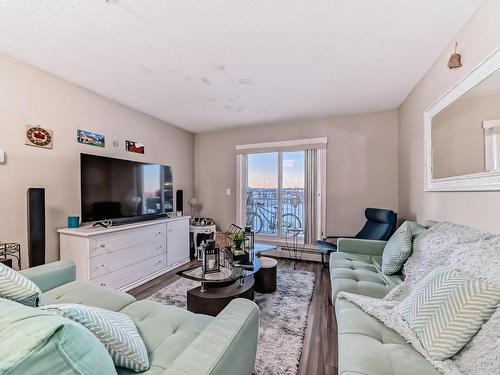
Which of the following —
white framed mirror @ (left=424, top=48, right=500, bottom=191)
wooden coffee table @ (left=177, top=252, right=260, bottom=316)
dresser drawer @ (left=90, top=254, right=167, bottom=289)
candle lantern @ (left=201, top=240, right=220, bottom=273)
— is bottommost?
dresser drawer @ (left=90, top=254, right=167, bottom=289)

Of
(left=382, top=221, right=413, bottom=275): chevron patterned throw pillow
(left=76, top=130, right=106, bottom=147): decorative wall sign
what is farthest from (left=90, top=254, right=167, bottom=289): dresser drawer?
(left=382, top=221, right=413, bottom=275): chevron patterned throw pillow

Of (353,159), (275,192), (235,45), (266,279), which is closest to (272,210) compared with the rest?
(275,192)

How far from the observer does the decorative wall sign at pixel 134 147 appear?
3386mm

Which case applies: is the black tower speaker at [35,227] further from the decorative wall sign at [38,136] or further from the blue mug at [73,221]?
the decorative wall sign at [38,136]

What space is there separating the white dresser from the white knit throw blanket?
7.91 ft

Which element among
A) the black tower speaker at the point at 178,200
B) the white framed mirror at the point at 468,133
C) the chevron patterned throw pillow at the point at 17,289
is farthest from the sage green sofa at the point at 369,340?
the black tower speaker at the point at 178,200

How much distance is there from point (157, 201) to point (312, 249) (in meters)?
2.66

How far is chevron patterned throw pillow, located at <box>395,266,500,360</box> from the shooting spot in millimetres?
979

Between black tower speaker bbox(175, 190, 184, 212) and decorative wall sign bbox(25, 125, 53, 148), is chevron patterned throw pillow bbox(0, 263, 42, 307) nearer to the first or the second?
decorative wall sign bbox(25, 125, 53, 148)

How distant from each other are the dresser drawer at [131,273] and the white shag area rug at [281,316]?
43cm

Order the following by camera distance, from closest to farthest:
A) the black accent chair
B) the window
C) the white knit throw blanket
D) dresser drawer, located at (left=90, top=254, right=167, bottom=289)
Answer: the white knit throw blanket
dresser drawer, located at (left=90, top=254, right=167, bottom=289)
the black accent chair
the window

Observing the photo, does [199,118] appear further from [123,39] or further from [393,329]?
[393,329]

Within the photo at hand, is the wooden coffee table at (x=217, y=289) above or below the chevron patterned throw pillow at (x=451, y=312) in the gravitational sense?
below

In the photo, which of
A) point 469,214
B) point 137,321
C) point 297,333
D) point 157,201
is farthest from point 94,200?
point 469,214
